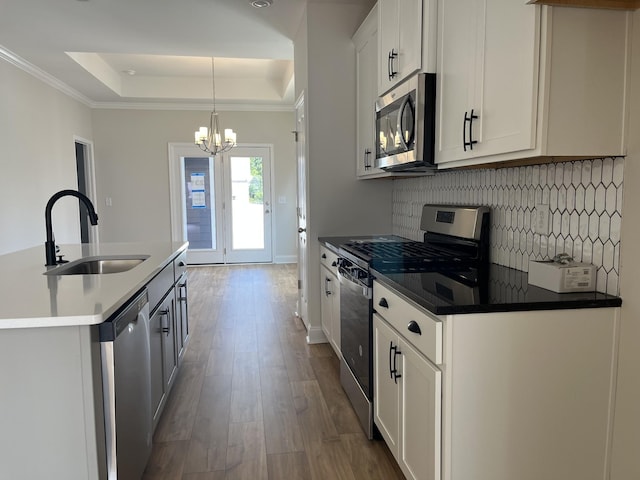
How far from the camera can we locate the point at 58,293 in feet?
5.43

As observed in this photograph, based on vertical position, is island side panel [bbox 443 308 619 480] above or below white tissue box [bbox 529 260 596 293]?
below

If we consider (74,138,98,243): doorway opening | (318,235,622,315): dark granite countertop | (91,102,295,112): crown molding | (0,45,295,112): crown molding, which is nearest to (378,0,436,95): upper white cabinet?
(318,235,622,315): dark granite countertop

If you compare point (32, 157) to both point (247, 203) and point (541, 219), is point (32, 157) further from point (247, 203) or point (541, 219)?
point (541, 219)

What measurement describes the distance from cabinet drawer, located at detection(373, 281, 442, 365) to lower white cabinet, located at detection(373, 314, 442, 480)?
4 centimetres

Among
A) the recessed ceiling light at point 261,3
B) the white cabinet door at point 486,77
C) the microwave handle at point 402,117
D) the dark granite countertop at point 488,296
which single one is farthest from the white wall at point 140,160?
the dark granite countertop at point 488,296

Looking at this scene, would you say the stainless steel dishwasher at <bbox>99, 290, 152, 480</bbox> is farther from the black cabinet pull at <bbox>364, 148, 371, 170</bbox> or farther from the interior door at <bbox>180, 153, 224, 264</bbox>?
the interior door at <bbox>180, 153, 224, 264</bbox>

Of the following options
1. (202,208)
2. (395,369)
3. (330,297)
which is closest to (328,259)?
(330,297)

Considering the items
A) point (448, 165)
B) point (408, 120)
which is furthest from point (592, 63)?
point (408, 120)

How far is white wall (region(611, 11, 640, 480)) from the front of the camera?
1.44 m

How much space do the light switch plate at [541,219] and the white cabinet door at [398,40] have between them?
86 cm

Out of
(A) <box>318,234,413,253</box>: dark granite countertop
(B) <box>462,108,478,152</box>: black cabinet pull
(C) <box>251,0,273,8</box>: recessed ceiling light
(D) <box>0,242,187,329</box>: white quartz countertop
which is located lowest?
(D) <box>0,242,187,329</box>: white quartz countertop

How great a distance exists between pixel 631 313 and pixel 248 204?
21.8ft

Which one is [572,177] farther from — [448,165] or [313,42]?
[313,42]

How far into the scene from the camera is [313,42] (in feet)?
11.6
